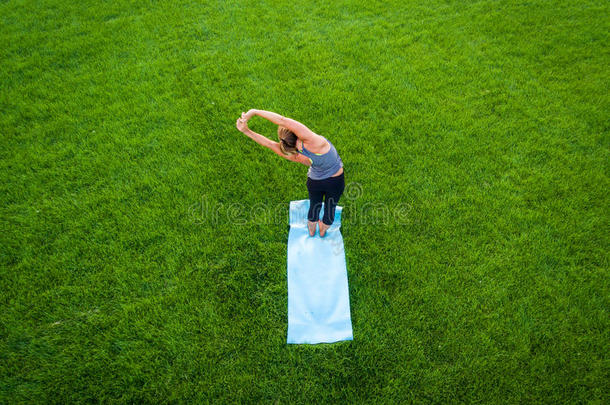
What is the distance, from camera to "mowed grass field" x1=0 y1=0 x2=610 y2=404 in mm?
3547

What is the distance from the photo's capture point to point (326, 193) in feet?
13.0

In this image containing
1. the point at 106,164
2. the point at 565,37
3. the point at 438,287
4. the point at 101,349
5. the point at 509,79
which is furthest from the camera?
the point at 565,37

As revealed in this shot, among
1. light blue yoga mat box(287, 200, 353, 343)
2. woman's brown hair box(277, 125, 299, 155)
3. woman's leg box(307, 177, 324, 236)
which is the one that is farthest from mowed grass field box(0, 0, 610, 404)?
woman's brown hair box(277, 125, 299, 155)

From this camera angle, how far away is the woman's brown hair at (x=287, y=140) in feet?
11.3

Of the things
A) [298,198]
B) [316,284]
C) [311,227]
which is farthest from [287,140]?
[316,284]

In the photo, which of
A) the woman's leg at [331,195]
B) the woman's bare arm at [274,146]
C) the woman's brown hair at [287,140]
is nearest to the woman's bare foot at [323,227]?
the woman's leg at [331,195]

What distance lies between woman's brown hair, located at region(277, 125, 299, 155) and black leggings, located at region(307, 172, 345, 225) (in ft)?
1.61

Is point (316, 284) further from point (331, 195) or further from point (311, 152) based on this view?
point (311, 152)

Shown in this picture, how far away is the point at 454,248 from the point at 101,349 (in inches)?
167

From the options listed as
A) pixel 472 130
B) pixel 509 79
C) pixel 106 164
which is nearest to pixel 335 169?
pixel 472 130

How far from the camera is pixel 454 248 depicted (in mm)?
4352

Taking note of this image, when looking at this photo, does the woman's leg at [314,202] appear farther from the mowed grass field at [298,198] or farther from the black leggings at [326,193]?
the mowed grass field at [298,198]

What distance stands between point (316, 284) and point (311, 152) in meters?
1.66

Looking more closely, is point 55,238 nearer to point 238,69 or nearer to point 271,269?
point 271,269
